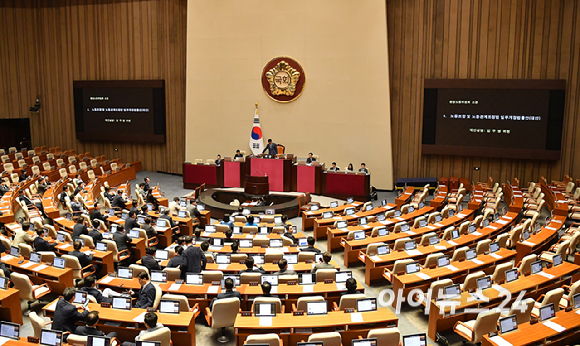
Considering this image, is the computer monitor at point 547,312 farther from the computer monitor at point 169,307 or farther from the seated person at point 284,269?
the computer monitor at point 169,307

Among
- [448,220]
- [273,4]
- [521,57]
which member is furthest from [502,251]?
[273,4]

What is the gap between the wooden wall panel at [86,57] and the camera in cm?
2128

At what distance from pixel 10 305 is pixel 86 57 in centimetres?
1841

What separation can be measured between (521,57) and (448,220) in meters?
8.59

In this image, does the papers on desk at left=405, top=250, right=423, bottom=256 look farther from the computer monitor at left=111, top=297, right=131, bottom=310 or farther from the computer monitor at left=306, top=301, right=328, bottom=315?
the computer monitor at left=111, top=297, right=131, bottom=310

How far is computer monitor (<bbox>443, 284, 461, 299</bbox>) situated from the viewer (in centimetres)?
708

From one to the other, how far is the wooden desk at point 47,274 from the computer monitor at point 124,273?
3.36ft

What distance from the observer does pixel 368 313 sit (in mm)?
6438

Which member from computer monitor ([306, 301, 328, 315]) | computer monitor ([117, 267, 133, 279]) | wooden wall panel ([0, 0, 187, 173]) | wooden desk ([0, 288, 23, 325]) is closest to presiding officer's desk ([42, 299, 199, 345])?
computer monitor ([117, 267, 133, 279])

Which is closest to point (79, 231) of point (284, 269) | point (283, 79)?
point (284, 269)

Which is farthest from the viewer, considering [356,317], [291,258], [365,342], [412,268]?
[291,258]

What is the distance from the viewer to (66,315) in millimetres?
6082

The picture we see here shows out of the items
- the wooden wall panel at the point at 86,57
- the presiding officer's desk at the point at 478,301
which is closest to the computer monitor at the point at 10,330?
the presiding officer's desk at the point at 478,301

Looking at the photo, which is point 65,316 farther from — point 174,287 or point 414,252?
point 414,252
